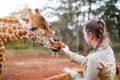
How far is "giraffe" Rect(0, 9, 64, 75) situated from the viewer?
13.8ft

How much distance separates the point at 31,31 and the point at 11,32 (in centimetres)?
55

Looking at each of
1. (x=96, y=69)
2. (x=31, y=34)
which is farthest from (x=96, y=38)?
(x=31, y=34)

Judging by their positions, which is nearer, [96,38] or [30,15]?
[96,38]

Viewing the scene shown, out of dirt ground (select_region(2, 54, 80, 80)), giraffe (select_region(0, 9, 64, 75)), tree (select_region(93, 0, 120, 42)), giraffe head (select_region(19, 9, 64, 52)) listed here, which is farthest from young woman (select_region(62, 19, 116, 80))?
tree (select_region(93, 0, 120, 42))

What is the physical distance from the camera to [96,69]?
2078mm

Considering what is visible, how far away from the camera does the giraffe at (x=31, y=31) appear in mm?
4211

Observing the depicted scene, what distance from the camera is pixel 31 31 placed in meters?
4.79

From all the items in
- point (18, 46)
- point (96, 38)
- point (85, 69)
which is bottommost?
point (18, 46)

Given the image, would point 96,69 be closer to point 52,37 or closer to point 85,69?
point 85,69

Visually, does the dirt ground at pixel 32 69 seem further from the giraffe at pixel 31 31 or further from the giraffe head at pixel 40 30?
the giraffe head at pixel 40 30

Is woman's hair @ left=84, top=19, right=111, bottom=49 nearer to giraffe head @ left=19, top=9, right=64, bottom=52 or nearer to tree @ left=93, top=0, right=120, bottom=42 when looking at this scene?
giraffe head @ left=19, top=9, right=64, bottom=52

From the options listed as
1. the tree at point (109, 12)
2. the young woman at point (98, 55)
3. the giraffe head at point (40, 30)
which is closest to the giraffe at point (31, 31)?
the giraffe head at point (40, 30)

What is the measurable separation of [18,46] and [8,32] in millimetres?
15611

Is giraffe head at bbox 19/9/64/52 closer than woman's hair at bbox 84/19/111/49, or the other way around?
woman's hair at bbox 84/19/111/49
